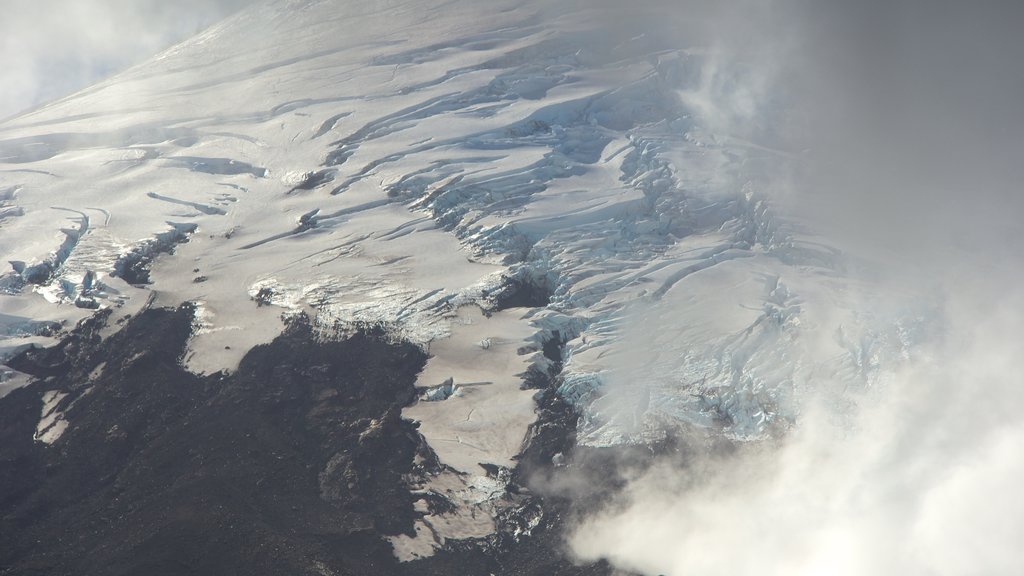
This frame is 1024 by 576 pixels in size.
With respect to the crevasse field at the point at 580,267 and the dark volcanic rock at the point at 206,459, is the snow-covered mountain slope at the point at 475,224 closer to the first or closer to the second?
the crevasse field at the point at 580,267

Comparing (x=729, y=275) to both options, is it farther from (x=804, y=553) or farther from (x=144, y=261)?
(x=144, y=261)

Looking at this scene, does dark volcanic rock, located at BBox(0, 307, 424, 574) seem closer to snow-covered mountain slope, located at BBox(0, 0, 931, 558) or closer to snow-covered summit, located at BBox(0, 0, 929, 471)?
snow-covered mountain slope, located at BBox(0, 0, 931, 558)

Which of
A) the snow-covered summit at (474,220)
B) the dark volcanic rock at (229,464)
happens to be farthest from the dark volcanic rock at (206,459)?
the snow-covered summit at (474,220)

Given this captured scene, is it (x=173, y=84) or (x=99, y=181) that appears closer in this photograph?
(x=99, y=181)

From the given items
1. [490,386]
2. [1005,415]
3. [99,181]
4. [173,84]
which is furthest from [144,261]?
[1005,415]

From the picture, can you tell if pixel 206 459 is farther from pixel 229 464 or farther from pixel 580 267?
pixel 580 267

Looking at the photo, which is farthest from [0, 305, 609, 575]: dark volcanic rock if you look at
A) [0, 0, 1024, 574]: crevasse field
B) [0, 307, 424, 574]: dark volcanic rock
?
[0, 0, 1024, 574]: crevasse field
